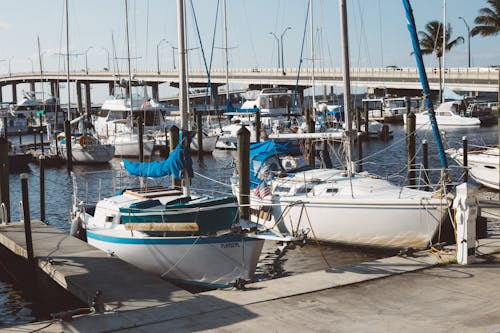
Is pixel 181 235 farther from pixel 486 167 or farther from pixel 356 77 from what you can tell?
pixel 356 77

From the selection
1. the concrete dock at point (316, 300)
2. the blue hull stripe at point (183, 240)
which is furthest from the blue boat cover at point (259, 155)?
the concrete dock at point (316, 300)

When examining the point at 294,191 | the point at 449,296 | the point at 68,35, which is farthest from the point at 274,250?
the point at 68,35

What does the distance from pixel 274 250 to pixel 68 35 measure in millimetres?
40260

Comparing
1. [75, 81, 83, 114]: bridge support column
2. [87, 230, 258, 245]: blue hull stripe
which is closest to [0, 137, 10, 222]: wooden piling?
[87, 230, 258, 245]: blue hull stripe

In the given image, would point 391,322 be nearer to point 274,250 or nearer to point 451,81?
point 274,250

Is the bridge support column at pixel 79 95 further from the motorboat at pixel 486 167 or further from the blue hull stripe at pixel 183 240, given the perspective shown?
the blue hull stripe at pixel 183 240

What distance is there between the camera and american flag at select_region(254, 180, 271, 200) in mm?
22000

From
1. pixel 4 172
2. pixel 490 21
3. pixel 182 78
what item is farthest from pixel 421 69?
pixel 490 21

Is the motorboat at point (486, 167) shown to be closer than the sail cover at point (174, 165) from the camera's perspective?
No

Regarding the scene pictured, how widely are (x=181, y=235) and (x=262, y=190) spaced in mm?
6472

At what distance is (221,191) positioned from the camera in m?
34.5

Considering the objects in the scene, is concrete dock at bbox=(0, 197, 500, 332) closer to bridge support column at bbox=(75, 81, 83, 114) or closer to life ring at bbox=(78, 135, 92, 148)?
life ring at bbox=(78, 135, 92, 148)

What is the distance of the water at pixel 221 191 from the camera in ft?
60.7

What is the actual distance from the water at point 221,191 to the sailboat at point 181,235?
1778 mm
